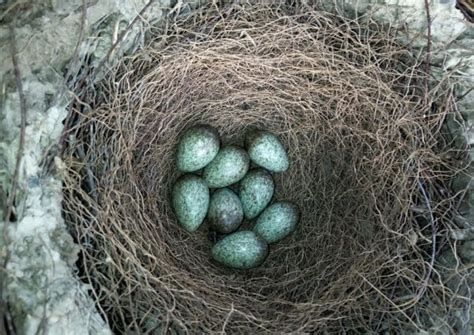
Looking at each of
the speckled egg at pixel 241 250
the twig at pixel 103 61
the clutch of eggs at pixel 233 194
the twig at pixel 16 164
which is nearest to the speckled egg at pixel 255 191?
the clutch of eggs at pixel 233 194

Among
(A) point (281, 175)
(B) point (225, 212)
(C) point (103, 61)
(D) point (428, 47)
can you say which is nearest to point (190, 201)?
(B) point (225, 212)

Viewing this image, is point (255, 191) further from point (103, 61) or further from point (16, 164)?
point (16, 164)

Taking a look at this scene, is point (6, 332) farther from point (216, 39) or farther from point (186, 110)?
point (216, 39)

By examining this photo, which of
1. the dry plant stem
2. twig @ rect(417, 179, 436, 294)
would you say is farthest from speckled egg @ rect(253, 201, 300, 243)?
the dry plant stem

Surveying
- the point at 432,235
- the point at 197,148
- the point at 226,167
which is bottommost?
the point at 432,235

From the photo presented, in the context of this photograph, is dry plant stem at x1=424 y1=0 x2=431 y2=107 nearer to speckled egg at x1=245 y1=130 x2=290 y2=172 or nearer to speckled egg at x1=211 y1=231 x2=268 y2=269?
speckled egg at x1=245 y1=130 x2=290 y2=172

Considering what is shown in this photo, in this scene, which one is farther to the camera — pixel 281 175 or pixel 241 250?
pixel 281 175

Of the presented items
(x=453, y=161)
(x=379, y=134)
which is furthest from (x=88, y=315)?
(x=453, y=161)
